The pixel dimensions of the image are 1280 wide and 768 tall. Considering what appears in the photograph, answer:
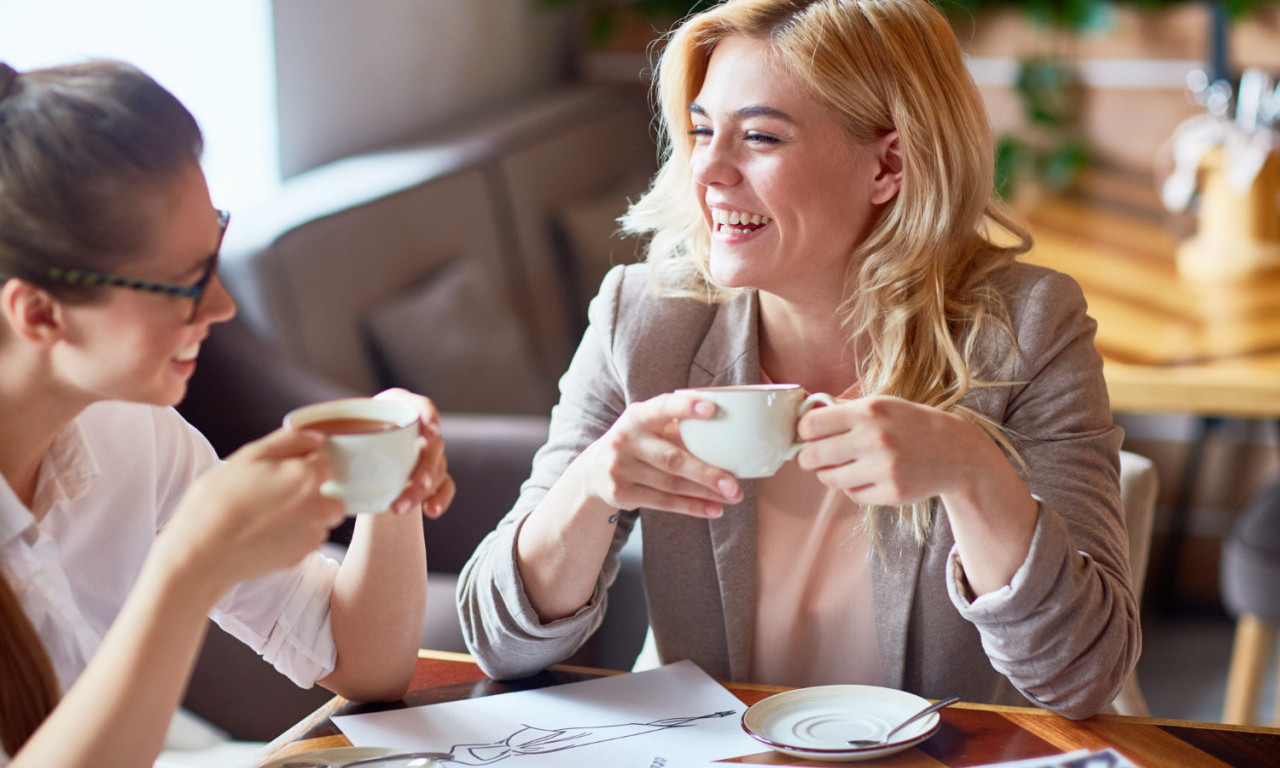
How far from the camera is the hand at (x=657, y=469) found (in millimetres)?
1024

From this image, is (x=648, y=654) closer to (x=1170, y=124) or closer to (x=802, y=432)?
(x=802, y=432)

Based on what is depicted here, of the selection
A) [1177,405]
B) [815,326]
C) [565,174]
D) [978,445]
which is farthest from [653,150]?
[978,445]

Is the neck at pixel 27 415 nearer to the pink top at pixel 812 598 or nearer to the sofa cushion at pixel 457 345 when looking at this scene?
the pink top at pixel 812 598

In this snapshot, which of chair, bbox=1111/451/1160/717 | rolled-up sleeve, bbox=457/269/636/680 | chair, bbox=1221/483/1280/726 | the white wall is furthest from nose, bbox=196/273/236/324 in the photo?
the white wall

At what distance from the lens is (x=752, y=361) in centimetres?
140

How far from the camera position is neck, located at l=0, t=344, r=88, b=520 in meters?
0.90

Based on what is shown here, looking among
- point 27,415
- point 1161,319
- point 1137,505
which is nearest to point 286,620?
point 27,415

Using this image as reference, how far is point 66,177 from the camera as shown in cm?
83

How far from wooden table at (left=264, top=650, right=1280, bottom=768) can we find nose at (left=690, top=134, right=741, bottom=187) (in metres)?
0.52

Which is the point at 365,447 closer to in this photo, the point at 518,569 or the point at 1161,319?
the point at 518,569

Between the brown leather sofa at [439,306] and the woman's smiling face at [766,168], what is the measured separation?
2.32ft

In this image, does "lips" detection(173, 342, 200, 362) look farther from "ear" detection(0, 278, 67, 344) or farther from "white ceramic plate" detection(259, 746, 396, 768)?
"white ceramic plate" detection(259, 746, 396, 768)

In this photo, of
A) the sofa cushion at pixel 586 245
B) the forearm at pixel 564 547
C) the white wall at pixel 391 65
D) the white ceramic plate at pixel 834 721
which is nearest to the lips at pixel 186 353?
the forearm at pixel 564 547

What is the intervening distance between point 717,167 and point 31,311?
71 centimetres
